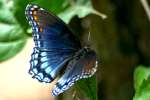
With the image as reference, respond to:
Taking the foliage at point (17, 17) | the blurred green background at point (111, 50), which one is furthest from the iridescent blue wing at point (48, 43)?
the blurred green background at point (111, 50)

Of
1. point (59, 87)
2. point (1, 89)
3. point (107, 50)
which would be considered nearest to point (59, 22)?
point (59, 87)

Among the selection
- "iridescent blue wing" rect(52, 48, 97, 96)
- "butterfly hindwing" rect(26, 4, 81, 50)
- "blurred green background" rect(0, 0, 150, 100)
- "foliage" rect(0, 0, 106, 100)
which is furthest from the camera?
"blurred green background" rect(0, 0, 150, 100)

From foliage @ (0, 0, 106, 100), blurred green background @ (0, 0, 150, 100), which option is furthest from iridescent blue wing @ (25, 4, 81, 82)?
blurred green background @ (0, 0, 150, 100)

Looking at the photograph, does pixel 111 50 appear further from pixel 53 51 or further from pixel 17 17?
pixel 53 51

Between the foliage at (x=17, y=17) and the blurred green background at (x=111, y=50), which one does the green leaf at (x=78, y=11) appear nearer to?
the foliage at (x=17, y=17)

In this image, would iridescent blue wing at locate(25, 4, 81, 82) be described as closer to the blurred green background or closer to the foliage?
the foliage

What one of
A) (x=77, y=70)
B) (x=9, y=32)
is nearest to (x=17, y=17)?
(x=9, y=32)

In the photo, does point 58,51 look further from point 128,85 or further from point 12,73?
point 12,73
